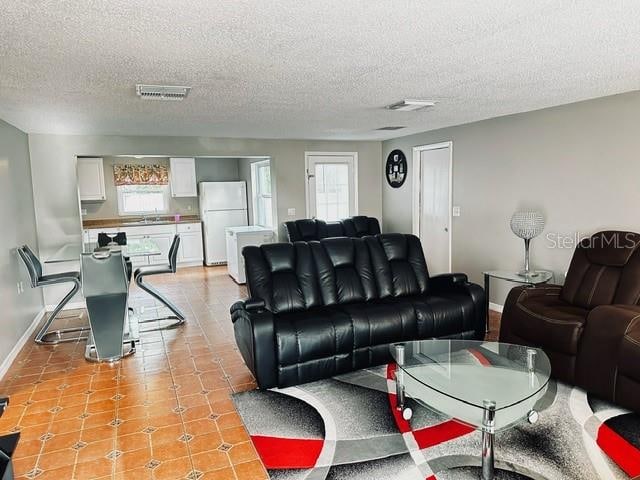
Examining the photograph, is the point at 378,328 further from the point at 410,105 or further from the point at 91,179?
the point at 91,179

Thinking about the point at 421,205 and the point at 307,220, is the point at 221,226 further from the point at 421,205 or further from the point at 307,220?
the point at 421,205

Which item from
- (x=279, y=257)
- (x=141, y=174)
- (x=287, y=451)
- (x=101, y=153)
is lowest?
(x=287, y=451)

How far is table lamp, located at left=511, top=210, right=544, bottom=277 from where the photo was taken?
14.1 ft

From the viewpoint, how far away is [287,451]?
8.44 ft

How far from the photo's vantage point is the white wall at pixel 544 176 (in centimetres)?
386

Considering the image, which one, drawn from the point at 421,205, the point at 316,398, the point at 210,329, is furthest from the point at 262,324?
the point at 421,205

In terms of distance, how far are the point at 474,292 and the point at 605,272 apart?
1.01 m

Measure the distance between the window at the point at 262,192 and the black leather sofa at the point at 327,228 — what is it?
87 centimetres

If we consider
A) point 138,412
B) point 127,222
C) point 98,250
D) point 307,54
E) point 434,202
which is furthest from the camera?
point 127,222

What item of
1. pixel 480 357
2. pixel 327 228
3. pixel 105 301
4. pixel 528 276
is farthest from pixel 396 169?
pixel 105 301

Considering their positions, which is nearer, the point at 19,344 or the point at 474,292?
the point at 474,292

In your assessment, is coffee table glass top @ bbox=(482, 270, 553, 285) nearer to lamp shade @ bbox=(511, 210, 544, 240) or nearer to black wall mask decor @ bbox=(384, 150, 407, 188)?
lamp shade @ bbox=(511, 210, 544, 240)

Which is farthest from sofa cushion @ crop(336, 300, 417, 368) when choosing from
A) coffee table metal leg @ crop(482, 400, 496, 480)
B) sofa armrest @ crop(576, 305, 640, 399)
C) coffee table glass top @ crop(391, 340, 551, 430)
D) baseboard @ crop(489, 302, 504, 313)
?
baseboard @ crop(489, 302, 504, 313)

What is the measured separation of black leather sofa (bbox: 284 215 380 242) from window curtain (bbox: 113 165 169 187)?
11.6 ft
